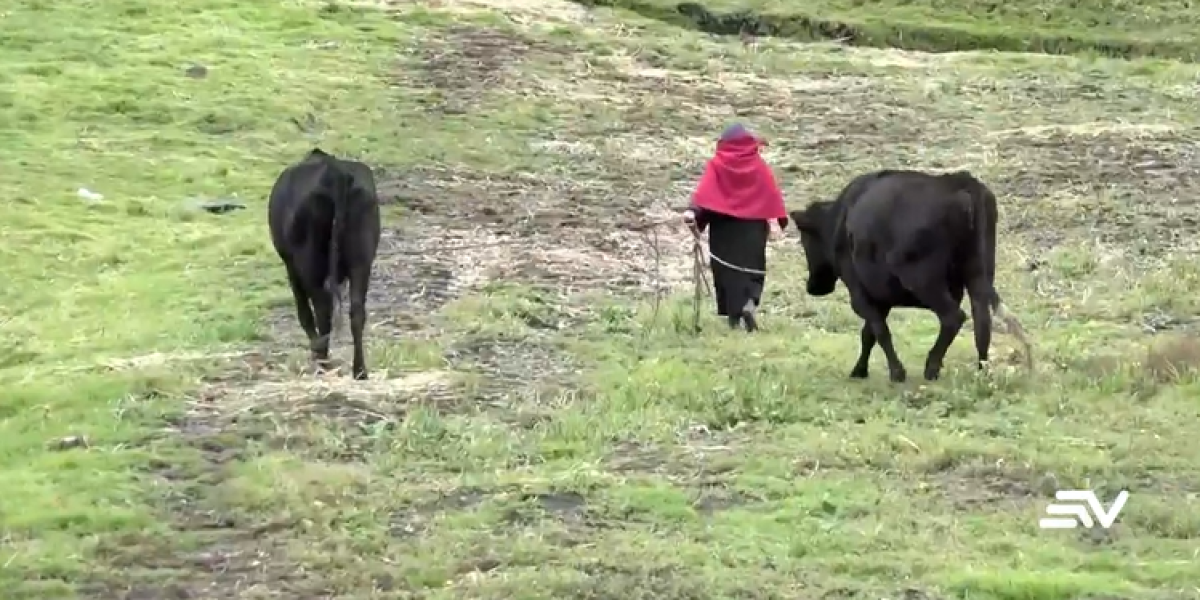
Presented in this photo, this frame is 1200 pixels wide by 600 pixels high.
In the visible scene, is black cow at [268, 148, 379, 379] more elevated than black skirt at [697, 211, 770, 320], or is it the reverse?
black cow at [268, 148, 379, 379]

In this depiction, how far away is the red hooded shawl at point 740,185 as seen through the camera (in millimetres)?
13703

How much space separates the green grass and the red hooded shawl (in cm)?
1791

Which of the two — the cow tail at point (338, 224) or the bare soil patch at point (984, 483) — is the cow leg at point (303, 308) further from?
the bare soil patch at point (984, 483)

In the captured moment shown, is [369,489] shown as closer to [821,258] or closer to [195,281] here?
[821,258]

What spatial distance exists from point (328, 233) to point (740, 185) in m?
3.43

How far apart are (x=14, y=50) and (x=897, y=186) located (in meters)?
18.2

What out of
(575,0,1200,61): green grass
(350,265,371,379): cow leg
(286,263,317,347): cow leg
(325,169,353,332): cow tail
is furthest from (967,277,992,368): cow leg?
(575,0,1200,61): green grass

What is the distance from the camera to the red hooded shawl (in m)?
13.7

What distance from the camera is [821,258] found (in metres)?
13.0

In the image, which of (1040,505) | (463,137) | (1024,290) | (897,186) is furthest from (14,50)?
(1040,505)

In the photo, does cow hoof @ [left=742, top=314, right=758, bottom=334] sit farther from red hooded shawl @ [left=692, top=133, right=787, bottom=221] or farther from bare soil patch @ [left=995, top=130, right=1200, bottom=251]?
bare soil patch @ [left=995, top=130, right=1200, bottom=251]

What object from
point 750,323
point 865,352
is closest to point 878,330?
point 865,352

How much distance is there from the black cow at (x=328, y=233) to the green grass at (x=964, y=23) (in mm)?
20506

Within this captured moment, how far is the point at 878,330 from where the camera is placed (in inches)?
454
